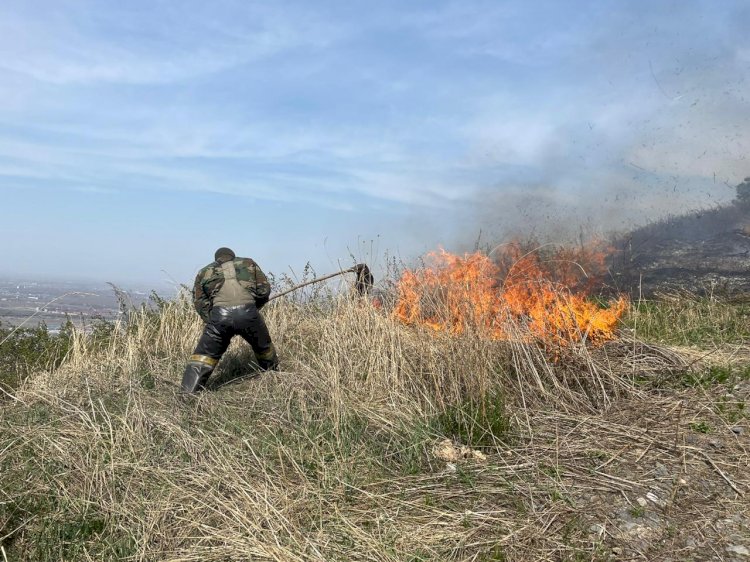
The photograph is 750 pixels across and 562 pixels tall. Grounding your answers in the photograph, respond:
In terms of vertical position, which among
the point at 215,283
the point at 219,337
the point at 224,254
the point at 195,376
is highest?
the point at 224,254

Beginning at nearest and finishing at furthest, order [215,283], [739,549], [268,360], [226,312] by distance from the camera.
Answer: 1. [739,549]
2. [226,312]
3. [215,283]
4. [268,360]

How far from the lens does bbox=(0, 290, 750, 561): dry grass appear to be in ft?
9.95

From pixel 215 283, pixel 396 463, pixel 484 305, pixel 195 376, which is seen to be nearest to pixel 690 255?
pixel 484 305

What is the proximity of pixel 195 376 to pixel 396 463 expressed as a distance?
293cm

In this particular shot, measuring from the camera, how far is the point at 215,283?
20.5 ft

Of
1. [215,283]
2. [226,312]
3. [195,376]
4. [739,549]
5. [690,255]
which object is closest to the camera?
[739,549]

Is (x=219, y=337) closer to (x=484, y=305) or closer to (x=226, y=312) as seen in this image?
(x=226, y=312)

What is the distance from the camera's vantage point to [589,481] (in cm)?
353

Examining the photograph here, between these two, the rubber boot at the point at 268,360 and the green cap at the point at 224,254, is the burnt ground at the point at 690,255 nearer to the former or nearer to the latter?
the rubber boot at the point at 268,360

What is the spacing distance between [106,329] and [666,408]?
336 inches

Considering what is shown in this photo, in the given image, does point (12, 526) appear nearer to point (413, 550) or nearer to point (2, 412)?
point (2, 412)

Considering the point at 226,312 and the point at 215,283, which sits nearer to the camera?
the point at 226,312

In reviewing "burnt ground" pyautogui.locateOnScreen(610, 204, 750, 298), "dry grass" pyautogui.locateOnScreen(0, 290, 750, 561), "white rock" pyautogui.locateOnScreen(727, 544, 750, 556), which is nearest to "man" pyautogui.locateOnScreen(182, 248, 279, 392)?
"dry grass" pyautogui.locateOnScreen(0, 290, 750, 561)

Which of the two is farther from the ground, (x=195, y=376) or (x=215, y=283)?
(x=215, y=283)
